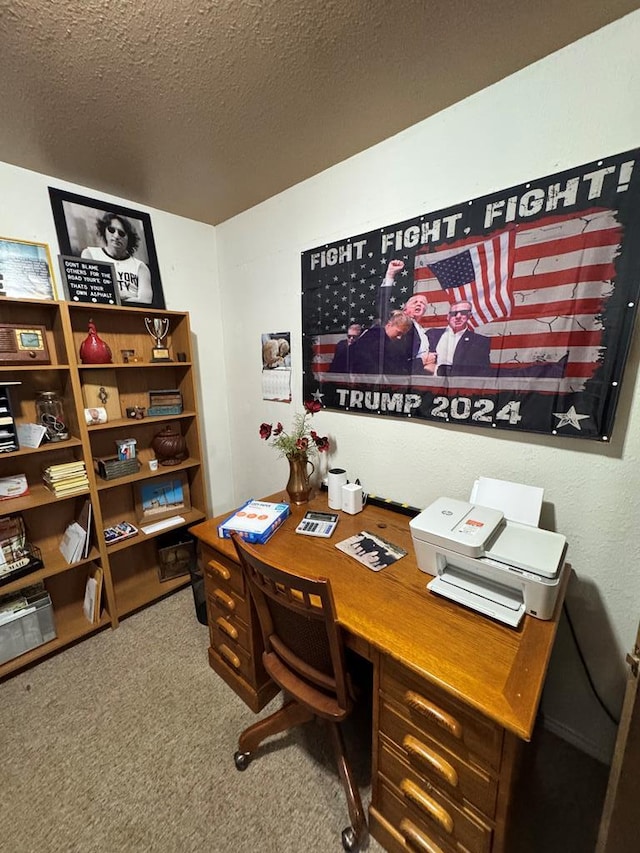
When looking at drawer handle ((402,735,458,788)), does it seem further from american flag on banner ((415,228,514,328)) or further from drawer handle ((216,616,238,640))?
american flag on banner ((415,228,514,328))

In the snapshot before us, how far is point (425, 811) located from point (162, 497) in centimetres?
199

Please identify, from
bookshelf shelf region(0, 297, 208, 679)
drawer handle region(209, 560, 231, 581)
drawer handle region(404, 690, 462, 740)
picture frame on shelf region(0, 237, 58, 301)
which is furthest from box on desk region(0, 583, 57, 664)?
drawer handle region(404, 690, 462, 740)

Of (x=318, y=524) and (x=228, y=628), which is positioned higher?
(x=318, y=524)

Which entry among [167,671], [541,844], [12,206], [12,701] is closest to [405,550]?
[541,844]

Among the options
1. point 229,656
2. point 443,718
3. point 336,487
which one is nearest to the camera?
point 443,718

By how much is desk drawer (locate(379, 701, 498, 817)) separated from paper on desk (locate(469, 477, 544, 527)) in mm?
686

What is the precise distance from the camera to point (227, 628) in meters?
1.46

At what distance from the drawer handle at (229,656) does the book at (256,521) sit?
57cm

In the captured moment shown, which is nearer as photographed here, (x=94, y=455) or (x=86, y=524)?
(x=86, y=524)

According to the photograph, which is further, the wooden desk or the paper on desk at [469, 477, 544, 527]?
the paper on desk at [469, 477, 544, 527]

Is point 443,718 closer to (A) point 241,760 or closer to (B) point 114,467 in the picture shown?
(A) point 241,760

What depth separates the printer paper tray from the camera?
3.01 feet

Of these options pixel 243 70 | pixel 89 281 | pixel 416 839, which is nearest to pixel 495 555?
pixel 416 839

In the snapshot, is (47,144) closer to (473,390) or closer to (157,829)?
(473,390)
